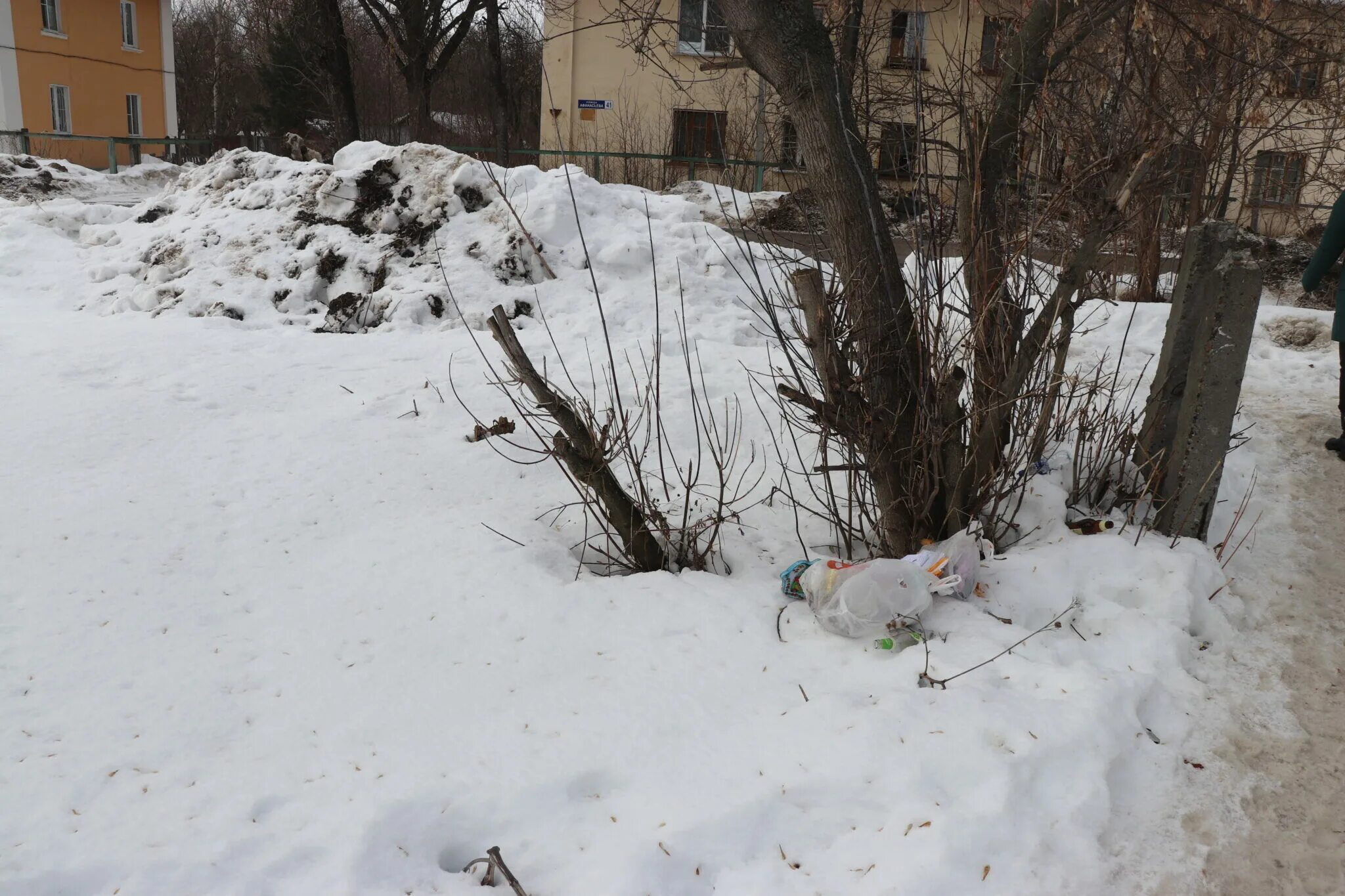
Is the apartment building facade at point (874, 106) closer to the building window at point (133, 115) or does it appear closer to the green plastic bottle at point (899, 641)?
the green plastic bottle at point (899, 641)

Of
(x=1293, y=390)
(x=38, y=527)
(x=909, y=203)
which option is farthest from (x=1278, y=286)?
(x=38, y=527)

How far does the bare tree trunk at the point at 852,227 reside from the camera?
11.4 ft

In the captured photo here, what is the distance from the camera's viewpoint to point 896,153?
3637 mm

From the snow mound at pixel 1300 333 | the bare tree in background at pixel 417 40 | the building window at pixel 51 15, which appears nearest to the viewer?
the snow mound at pixel 1300 333

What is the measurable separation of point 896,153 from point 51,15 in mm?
29093

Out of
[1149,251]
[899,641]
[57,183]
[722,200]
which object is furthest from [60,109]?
[899,641]

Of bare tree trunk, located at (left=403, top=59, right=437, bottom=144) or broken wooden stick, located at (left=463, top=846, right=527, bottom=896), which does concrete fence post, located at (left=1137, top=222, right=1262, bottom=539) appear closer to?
A: broken wooden stick, located at (left=463, top=846, right=527, bottom=896)

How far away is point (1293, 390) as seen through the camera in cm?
607

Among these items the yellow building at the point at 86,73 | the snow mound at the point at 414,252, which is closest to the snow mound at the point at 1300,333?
the snow mound at the point at 414,252

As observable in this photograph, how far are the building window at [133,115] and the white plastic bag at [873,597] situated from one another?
3076 centimetres

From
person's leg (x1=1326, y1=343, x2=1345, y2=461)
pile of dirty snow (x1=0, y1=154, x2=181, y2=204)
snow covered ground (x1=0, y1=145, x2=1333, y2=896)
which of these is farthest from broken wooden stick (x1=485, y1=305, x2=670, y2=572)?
pile of dirty snow (x1=0, y1=154, x2=181, y2=204)

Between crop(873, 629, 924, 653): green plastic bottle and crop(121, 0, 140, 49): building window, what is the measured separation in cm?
3127

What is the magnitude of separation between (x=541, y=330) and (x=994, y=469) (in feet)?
12.9

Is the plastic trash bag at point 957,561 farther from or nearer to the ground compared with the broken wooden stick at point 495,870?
farther from the ground
